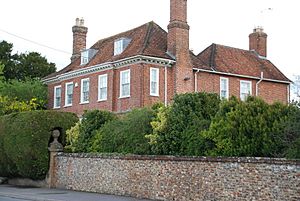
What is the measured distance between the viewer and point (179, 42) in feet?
110

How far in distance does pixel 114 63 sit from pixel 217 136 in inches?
702

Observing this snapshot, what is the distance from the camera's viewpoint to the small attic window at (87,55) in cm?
3872

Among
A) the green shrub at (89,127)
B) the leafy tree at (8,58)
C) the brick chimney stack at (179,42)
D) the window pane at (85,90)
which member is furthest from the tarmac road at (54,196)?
the leafy tree at (8,58)

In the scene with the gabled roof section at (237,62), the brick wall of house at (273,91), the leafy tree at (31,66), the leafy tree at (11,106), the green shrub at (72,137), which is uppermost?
the leafy tree at (31,66)

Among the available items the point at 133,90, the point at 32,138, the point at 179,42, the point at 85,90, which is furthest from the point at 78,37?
the point at 32,138

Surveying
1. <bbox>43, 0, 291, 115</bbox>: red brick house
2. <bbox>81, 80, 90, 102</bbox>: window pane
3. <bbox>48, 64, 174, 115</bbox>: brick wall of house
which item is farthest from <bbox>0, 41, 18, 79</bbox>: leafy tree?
<bbox>48, 64, 174, 115</bbox>: brick wall of house

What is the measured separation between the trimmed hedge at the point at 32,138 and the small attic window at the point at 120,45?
10010mm

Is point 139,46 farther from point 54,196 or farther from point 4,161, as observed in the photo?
point 54,196

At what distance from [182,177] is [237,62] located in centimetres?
2242

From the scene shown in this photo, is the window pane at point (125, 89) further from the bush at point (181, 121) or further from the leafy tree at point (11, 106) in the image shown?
the bush at point (181, 121)

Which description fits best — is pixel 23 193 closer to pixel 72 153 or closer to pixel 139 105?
pixel 72 153

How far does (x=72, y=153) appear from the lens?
24328 mm

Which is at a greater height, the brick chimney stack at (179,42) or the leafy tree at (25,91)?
the brick chimney stack at (179,42)

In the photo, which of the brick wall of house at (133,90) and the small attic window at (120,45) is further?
the small attic window at (120,45)
